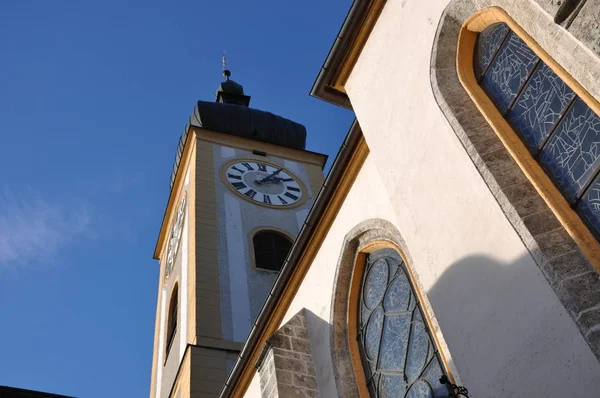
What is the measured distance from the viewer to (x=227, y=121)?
23.3m

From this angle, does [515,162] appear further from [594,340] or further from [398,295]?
[398,295]

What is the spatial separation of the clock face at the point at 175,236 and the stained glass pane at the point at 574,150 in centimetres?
1560

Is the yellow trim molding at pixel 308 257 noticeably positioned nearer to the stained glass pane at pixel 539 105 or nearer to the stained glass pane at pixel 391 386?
the stained glass pane at pixel 391 386

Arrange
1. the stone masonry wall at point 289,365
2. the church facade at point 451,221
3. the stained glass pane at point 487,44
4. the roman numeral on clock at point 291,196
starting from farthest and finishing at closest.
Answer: the roman numeral on clock at point 291,196 < the stone masonry wall at point 289,365 < the stained glass pane at point 487,44 < the church facade at point 451,221

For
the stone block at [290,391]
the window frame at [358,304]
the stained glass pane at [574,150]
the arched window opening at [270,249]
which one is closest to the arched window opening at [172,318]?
the arched window opening at [270,249]

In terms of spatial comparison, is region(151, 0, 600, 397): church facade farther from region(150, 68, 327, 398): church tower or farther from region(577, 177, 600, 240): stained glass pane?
region(150, 68, 327, 398): church tower

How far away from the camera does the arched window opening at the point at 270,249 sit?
54.2ft

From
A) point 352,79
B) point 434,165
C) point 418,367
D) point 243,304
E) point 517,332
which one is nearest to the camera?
point 517,332

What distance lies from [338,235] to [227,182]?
458 inches

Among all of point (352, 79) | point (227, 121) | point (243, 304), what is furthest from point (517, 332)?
point (227, 121)

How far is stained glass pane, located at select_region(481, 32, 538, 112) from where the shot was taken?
15.8 feet

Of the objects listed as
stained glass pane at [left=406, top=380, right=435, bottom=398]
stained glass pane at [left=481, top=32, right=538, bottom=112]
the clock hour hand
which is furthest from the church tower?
stained glass pane at [left=481, top=32, right=538, bottom=112]

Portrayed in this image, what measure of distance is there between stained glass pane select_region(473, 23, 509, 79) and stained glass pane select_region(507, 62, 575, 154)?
0.54 m

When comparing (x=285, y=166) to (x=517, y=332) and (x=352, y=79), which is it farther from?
(x=517, y=332)
